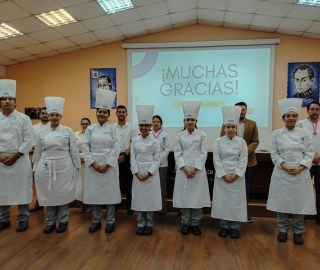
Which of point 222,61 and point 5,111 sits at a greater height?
point 222,61

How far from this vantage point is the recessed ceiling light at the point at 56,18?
4.20 meters

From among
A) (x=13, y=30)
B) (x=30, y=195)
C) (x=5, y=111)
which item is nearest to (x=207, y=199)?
(x=30, y=195)

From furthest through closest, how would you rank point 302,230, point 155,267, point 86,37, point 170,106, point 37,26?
point 170,106 < point 86,37 < point 37,26 < point 302,230 < point 155,267

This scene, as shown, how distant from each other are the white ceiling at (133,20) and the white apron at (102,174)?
2347 mm

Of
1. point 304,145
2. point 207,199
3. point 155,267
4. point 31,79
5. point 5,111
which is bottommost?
point 155,267

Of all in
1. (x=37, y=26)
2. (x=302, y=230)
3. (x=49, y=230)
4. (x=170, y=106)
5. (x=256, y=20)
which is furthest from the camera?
(x=170, y=106)

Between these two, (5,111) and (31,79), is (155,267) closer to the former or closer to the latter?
(5,111)

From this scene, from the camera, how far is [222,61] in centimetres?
544

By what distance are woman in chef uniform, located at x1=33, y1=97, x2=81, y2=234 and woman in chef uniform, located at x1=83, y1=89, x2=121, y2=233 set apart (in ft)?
0.64

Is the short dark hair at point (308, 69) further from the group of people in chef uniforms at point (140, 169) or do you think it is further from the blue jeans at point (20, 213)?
the blue jeans at point (20, 213)

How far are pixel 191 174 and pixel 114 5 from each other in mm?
3154

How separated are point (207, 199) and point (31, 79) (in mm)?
5194

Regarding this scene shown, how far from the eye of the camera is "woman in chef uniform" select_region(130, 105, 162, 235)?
2863 millimetres

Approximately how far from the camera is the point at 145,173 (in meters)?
2.92
